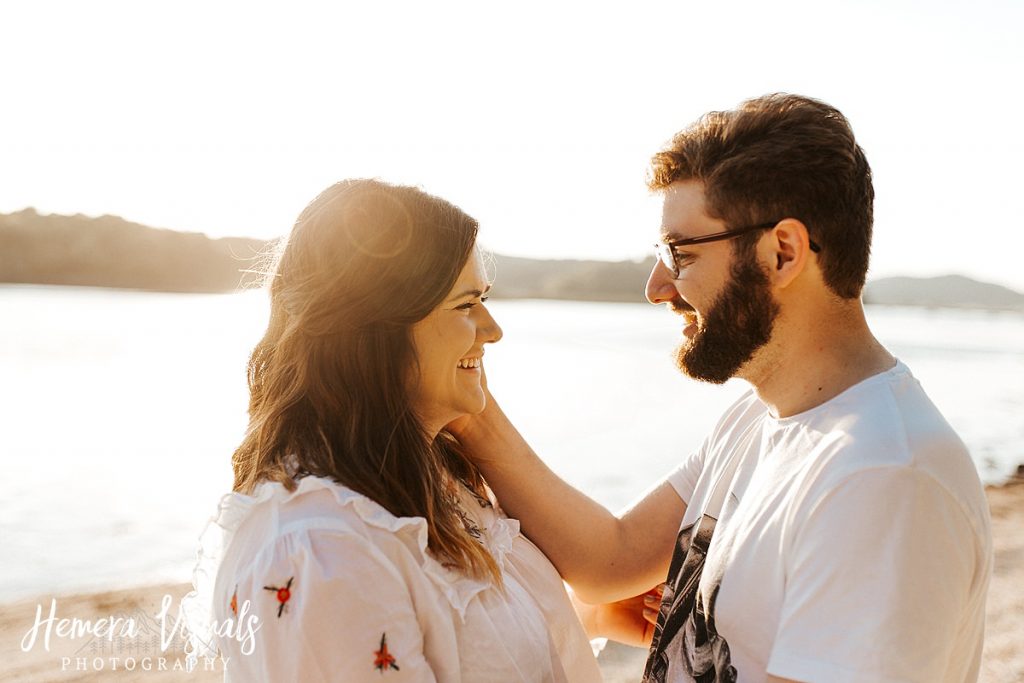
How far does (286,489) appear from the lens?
1.92 m

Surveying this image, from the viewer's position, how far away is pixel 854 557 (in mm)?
1758

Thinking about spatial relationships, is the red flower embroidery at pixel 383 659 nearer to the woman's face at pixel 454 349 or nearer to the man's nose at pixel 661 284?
the woman's face at pixel 454 349

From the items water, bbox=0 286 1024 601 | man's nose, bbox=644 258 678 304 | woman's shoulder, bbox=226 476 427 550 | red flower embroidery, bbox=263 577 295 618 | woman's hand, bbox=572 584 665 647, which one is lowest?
water, bbox=0 286 1024 601

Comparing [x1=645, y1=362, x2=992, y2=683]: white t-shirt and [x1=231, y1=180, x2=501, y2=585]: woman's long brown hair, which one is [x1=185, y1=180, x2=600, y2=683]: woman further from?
[x1=645, y1=362, x2=992, y2=683]: white t-shirt

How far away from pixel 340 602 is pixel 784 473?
1.08m

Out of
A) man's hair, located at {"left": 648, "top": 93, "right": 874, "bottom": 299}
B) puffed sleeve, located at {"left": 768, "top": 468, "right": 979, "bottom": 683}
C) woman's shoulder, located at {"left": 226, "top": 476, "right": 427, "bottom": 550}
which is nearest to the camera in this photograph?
puffed sleeve, located at {"left": 768, "top": 468, "right": 979, "bottom": 683}

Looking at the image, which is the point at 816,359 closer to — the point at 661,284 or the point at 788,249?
the point at 788,249

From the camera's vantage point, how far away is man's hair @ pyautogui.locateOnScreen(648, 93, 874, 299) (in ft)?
7.45

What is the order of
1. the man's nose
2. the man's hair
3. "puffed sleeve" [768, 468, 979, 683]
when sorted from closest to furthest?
"puffed sleeve" [768, 468, 979, 683] → the man's hair → the man's nose

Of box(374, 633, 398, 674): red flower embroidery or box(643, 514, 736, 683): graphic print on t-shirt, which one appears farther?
box(643, 514, 736, 683): graphic print on t-shirt

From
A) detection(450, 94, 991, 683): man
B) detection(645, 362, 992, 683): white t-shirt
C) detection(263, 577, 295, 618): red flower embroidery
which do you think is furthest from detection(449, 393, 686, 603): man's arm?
detection(263, 577, 295, 618): red flower embroidery

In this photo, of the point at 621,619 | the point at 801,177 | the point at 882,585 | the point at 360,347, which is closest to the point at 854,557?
the point at 882,585

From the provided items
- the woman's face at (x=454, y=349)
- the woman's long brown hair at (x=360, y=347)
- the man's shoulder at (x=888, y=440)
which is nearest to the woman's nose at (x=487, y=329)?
→ the woman's face at (x=454, y=349)

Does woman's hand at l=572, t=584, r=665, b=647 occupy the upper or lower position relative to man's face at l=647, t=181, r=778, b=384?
lower
